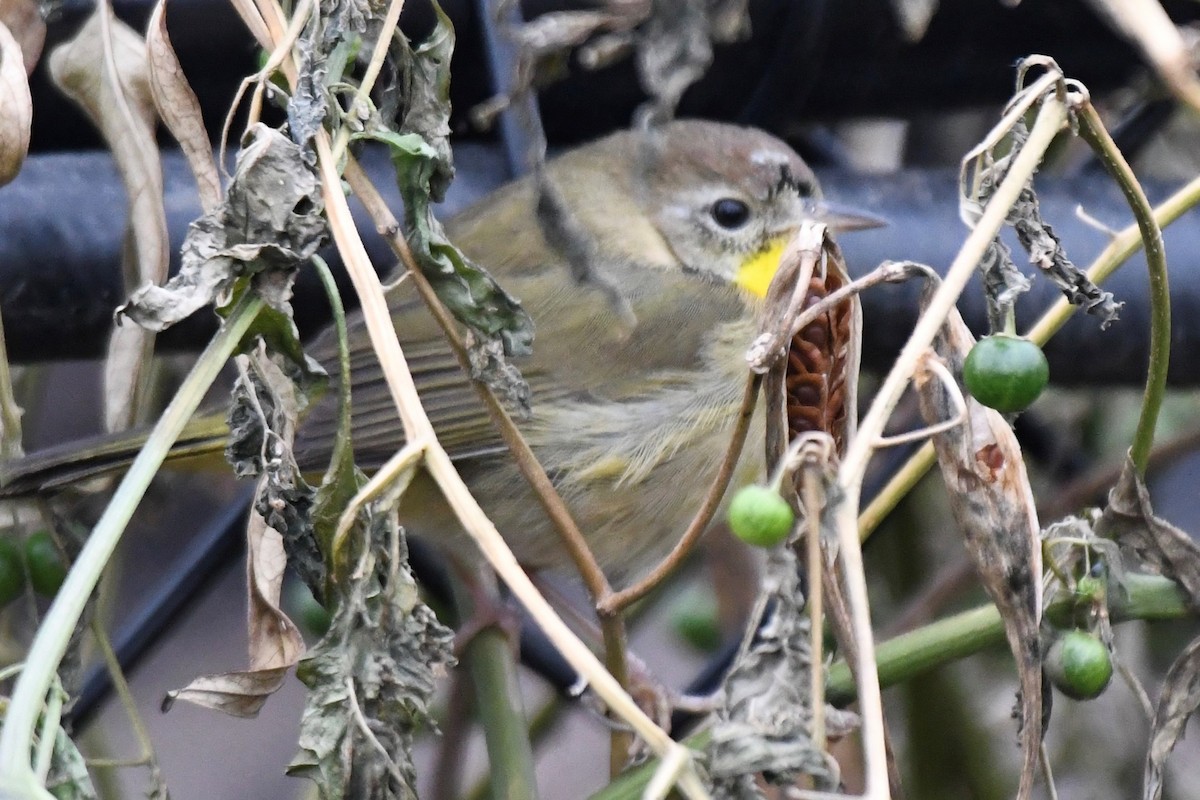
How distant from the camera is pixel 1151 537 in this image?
1361 millimetres

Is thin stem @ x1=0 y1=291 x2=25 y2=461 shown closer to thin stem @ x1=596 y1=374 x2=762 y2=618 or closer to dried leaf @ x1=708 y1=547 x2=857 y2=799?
thin stem @ x1=596 y1=374 x2=762 y2=618

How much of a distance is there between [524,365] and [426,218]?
3.96 ft

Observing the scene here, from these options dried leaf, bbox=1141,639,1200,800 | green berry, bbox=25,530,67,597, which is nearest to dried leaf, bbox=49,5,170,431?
green berry, bbox=25,530,67,597

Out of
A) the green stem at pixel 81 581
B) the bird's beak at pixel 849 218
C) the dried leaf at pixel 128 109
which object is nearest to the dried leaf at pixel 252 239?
the green stem at pixel 81 581

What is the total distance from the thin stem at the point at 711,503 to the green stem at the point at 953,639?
23 centimetres

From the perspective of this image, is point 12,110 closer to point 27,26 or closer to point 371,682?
point 27,26

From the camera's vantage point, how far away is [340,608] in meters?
1.11

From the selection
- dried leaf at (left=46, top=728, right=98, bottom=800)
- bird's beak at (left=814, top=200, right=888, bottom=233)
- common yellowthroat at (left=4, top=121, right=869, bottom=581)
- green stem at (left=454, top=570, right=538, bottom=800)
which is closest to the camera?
dried leaf at (left=46, top=728, right=98, bottom=800)

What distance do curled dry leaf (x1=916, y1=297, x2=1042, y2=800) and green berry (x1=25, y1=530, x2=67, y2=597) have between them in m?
1.07

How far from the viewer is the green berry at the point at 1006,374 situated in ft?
3.62

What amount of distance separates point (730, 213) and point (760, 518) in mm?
1712

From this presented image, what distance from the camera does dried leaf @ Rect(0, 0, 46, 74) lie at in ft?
4.88

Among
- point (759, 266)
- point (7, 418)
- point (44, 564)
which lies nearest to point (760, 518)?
point (7, 418)

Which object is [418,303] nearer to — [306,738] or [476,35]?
[476,35]
